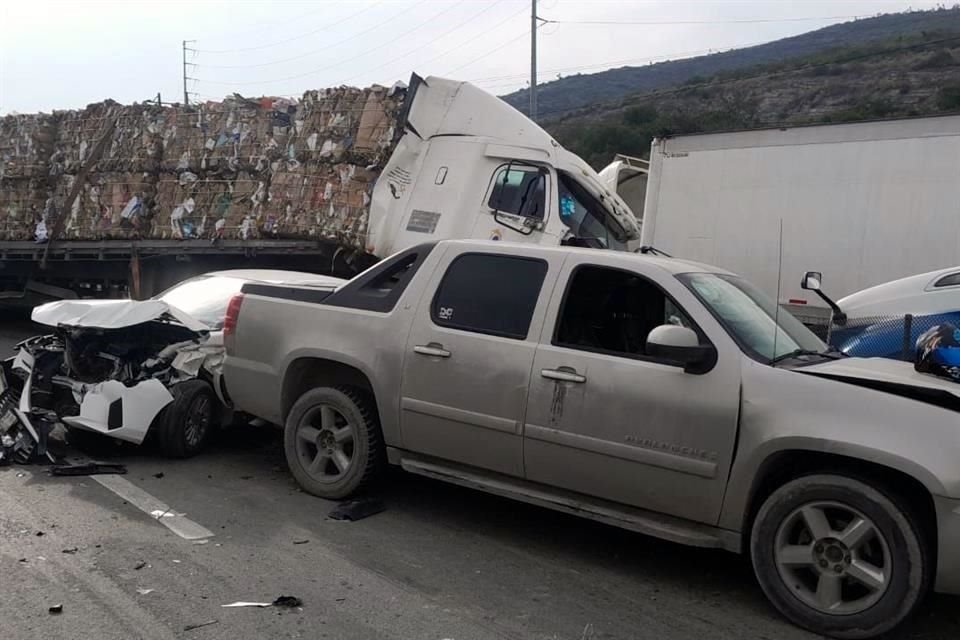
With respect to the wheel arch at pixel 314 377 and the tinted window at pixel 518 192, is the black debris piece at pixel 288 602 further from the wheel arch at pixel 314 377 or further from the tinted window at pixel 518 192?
the tinted window at pixel 518 192

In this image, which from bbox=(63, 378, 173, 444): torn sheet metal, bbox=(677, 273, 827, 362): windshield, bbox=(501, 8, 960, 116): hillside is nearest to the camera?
bbox=(677, 273, 827, 362): windshield

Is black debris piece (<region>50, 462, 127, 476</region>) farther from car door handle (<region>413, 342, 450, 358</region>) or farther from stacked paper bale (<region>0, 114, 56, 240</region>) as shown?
stacked paper bale (<region>0, 114, 56, 240</region>)

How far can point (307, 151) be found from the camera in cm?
1027

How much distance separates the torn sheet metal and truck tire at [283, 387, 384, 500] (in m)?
1.28

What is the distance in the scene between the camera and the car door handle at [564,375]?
14.6 feet

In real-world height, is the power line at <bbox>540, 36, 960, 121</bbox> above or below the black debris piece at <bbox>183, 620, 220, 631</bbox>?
above

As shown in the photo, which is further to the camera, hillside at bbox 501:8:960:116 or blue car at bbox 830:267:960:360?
hillside at bbox 501:8:960:116

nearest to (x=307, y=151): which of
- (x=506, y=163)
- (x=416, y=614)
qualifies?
(x=506, y=163)

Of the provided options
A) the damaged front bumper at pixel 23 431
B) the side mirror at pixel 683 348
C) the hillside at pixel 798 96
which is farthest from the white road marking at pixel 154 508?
the hillside at pixel 798 96

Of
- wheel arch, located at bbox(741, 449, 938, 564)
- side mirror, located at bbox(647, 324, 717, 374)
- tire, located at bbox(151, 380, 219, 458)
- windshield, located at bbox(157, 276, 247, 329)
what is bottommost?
tire, located at bbox(151, 380, 219, 458)

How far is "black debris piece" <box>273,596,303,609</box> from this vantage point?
3961 mm

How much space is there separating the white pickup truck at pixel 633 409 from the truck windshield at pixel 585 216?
4.55 metres

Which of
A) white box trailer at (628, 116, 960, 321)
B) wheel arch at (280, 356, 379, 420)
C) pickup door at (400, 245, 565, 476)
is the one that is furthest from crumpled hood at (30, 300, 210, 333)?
white box trailer at (628, 116, 960, 321)

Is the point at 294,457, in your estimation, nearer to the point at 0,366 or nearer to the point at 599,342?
the point at 599,342
